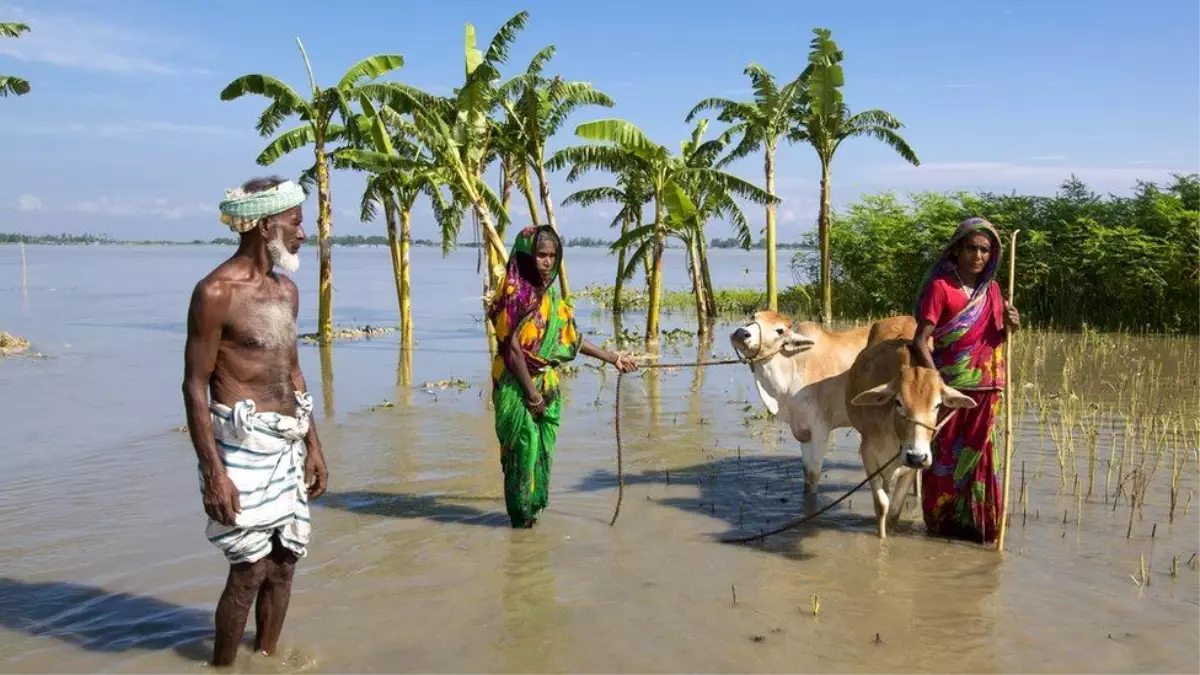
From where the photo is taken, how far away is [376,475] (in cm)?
774

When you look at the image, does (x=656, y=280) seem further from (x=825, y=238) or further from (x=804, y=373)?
(x=804, y=373)

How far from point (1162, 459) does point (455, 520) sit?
574 centimetres

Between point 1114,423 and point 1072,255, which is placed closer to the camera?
point 1114,423

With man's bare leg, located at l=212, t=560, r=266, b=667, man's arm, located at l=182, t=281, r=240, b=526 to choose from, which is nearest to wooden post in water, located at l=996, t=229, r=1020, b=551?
man's bare leg, located at l=212, t=560, r=266, b=667

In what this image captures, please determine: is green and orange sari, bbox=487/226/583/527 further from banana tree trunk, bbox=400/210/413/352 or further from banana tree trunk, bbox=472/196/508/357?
banana tree trunk, bbox=400/210/413/352

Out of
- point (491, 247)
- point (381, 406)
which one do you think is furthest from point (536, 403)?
point (491, 247)

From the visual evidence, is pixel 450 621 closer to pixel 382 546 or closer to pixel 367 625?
pixel 367 625

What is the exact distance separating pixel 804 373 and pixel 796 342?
0.28 metres

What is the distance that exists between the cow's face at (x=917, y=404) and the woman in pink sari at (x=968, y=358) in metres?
0.15

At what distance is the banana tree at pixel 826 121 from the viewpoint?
1869 centimetres

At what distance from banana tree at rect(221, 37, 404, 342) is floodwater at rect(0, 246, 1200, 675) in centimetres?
917

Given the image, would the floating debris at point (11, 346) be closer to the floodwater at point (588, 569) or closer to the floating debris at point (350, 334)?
the floating debris at point (350, 334)

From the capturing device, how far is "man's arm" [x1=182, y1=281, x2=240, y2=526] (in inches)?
139

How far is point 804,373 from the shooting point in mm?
6996
